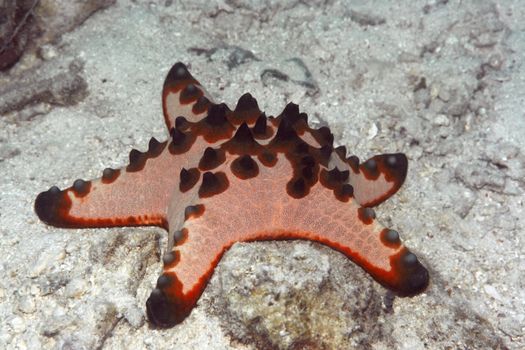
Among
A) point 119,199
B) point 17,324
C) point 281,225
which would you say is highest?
point 281,225

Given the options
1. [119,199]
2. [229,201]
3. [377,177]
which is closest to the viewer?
[229,201]

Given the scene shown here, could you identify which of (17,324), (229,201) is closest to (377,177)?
(229,201)

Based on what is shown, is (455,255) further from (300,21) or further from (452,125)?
(300,21)

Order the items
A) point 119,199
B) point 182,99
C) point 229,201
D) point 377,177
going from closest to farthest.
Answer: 1. point 229,201
2. point 119,199
3. point 377,177
4. point 182,99

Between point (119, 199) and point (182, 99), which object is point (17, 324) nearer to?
point (119, 199)

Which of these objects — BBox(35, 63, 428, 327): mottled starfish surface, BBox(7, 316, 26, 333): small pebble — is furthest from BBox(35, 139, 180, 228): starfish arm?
BBox(7, 316, 26, 333): small pebble

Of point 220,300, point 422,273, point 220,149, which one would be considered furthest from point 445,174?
point 220,300
